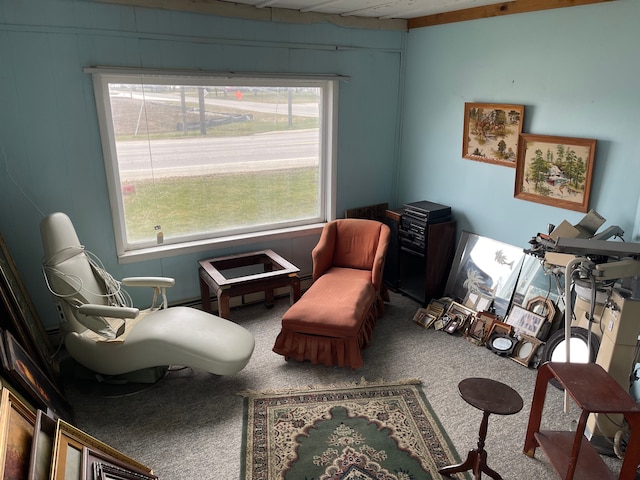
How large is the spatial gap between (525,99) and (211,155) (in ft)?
8.41

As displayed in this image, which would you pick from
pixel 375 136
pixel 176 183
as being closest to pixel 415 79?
pixel 375 136

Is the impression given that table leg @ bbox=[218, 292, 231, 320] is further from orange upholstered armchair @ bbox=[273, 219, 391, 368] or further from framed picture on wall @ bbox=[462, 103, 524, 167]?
framed picture on wall @ bbox=[462, 103, 524, 167]

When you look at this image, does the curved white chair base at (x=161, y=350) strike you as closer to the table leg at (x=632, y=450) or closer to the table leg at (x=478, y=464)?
the table leg at (x=478, y=464)

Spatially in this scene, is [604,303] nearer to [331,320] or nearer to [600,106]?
[600,106]

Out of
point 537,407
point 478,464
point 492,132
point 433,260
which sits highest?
point 492,132

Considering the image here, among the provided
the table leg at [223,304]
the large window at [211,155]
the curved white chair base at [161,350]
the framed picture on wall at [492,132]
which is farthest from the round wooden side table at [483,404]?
the large window at [211,155]

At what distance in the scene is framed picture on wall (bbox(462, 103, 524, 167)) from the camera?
364 cm

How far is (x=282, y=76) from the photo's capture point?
4.01 m

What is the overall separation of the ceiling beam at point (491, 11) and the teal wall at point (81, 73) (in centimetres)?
67

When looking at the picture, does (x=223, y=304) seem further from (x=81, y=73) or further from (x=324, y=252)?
(x=81, y=73)

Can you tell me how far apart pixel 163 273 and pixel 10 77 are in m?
1.74

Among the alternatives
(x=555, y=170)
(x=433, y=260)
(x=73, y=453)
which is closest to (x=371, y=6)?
(x=555, y=170)

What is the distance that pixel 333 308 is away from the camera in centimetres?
338

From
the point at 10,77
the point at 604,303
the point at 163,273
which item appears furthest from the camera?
the point at 163,273
